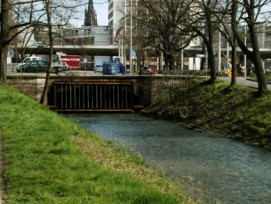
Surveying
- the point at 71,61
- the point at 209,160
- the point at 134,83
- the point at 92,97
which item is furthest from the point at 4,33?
the point at 71,61

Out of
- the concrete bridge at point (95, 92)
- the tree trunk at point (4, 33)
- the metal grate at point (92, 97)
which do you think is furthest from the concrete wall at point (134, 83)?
the tree trunk at point (4, 33)

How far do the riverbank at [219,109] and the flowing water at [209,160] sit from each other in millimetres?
1220

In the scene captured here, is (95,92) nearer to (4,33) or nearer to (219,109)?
(219,109)

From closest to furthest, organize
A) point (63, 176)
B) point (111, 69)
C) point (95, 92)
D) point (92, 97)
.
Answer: point (63, 176), point (92, 97), point (95, 92), point (111, 69)

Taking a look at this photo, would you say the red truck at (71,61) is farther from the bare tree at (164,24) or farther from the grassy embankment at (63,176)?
the grassy embankment at (63,176)

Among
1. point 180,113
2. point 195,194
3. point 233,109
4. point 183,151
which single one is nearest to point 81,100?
point 180,113

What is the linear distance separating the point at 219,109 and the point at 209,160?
52.1ft

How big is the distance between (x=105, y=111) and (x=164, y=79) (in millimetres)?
6446

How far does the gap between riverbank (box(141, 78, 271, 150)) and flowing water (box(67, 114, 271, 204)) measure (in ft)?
4.00

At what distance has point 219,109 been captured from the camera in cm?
3575

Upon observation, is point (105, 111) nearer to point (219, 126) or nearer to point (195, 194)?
point (219, 126)

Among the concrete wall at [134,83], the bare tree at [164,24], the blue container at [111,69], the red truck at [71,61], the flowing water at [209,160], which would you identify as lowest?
the flowing water at [209,160]

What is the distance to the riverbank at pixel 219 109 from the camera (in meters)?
28.1

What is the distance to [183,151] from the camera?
2277 cm
